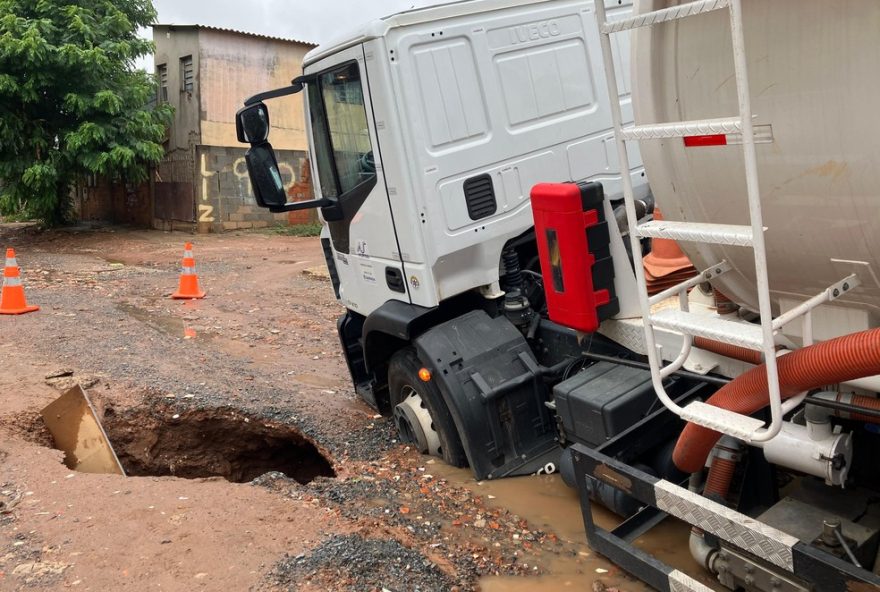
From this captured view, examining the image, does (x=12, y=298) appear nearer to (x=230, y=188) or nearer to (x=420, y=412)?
(x=420, y=412)

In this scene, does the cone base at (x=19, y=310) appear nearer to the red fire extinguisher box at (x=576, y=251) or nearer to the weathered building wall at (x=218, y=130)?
the red fire extinguisher box at (x=576, y=251)

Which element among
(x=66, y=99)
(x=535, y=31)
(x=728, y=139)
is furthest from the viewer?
(x=66, y=99)

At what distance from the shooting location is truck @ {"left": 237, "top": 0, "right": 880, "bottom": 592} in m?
2.31

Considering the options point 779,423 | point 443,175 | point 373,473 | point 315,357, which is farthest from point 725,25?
point 315,357

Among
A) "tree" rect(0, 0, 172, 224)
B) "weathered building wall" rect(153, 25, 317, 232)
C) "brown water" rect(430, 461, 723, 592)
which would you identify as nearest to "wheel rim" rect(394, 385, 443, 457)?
"brown water" rect(430, 461, 723, 592)

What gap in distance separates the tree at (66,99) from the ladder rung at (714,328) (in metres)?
17.0

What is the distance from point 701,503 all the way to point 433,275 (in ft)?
6.98

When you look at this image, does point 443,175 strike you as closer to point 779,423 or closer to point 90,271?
point 779,423

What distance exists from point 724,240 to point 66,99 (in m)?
17.9

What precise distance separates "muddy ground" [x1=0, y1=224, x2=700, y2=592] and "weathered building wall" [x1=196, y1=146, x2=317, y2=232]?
10.1 m

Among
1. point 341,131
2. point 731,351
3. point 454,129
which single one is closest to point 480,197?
point 454,129

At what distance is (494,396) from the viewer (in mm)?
4188

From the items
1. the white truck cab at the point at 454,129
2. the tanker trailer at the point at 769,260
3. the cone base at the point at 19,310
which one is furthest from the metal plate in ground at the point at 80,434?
the cone base at the point at 19,310

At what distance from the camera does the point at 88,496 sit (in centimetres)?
409
